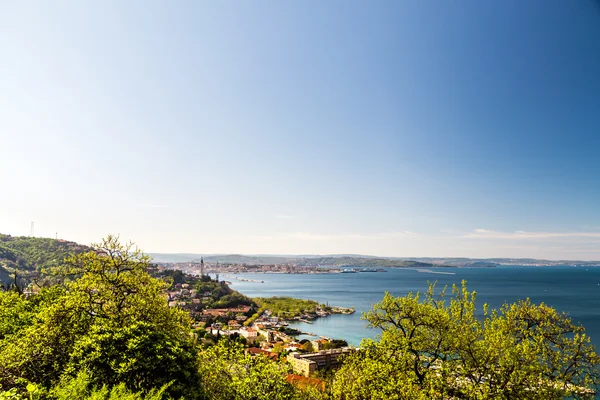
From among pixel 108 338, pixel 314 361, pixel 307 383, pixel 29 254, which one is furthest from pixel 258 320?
pixel 29 254

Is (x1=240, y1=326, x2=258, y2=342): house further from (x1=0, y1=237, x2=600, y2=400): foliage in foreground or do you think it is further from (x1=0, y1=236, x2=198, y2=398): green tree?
(x1=0, y1=237, x2=600, y2=400): foliage in foreground

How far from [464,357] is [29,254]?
3239 inches

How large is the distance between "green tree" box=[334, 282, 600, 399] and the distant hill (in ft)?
191

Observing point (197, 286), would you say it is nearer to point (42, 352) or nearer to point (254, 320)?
point (254, 320)

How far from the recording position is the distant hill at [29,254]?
57759mm

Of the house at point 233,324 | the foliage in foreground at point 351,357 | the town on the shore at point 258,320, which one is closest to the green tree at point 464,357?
the foliage in foreground at point 351,357

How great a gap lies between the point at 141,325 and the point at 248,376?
2.55 metres

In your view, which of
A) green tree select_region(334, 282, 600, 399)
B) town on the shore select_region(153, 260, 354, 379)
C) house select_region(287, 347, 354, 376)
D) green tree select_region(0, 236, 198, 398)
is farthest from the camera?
town on the shore select_region(153, 260, 354, 379)

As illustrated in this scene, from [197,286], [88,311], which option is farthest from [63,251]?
[88,311]

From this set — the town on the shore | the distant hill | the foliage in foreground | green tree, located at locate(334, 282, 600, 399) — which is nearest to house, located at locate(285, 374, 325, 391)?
the foliage in foreground

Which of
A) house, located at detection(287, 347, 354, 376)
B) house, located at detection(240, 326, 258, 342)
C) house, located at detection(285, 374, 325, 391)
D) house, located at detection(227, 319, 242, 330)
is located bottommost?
house, located at detection(227, 319, 242, 330)

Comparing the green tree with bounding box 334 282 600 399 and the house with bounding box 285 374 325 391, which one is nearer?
the green tree with bounding box 334 282 600 399

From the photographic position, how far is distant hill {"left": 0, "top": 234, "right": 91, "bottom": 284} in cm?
5776

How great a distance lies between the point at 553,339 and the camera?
7387 mm
